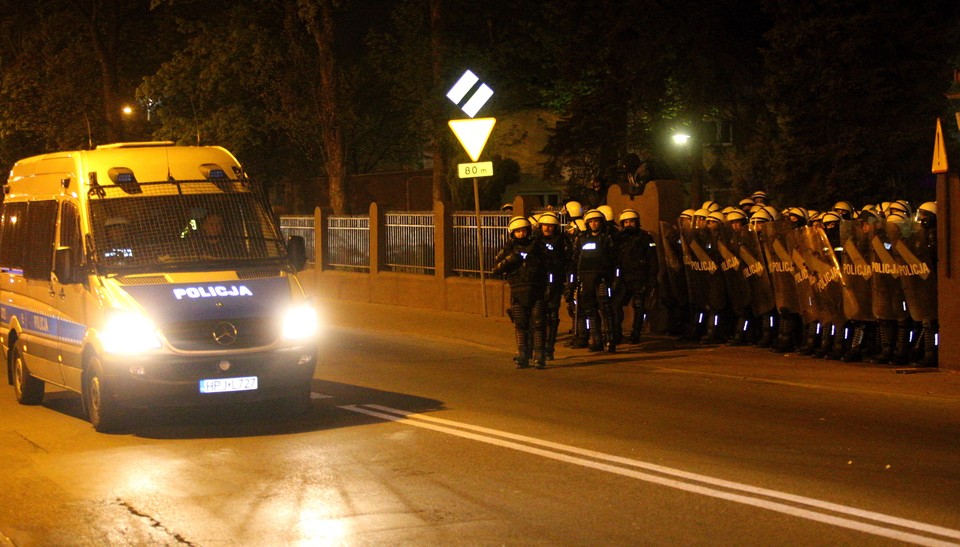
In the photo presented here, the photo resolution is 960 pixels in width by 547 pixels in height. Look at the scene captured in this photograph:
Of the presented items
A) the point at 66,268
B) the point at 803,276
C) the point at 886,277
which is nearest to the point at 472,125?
the point at 803,276

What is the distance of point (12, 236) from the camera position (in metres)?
13.4

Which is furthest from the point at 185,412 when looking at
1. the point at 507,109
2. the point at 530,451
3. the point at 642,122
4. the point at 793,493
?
the point at 507,109

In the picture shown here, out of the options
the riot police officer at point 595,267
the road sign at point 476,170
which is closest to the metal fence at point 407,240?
the road sign at point 476,170

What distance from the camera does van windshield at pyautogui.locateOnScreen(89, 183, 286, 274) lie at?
11.1 meters

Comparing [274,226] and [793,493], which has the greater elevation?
[274,226]

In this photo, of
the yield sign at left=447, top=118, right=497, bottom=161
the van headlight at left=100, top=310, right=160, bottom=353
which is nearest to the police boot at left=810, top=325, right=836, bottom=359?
the yield sign at left=447, top=118, right=497, bottom=161

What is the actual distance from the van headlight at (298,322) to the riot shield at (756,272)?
7.23 m

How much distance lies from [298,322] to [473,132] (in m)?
9.71

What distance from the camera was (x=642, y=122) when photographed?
3581cm

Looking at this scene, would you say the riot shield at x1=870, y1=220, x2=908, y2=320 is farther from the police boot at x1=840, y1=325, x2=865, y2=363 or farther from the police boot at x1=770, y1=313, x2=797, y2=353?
the police boot at x1=770, y1=313, x2=797, y2=353

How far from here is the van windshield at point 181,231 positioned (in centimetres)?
1115

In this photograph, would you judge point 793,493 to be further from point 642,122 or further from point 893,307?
point 642,122

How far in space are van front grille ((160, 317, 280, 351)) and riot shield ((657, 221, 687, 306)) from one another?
835 centimetres

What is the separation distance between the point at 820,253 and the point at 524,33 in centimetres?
2409
